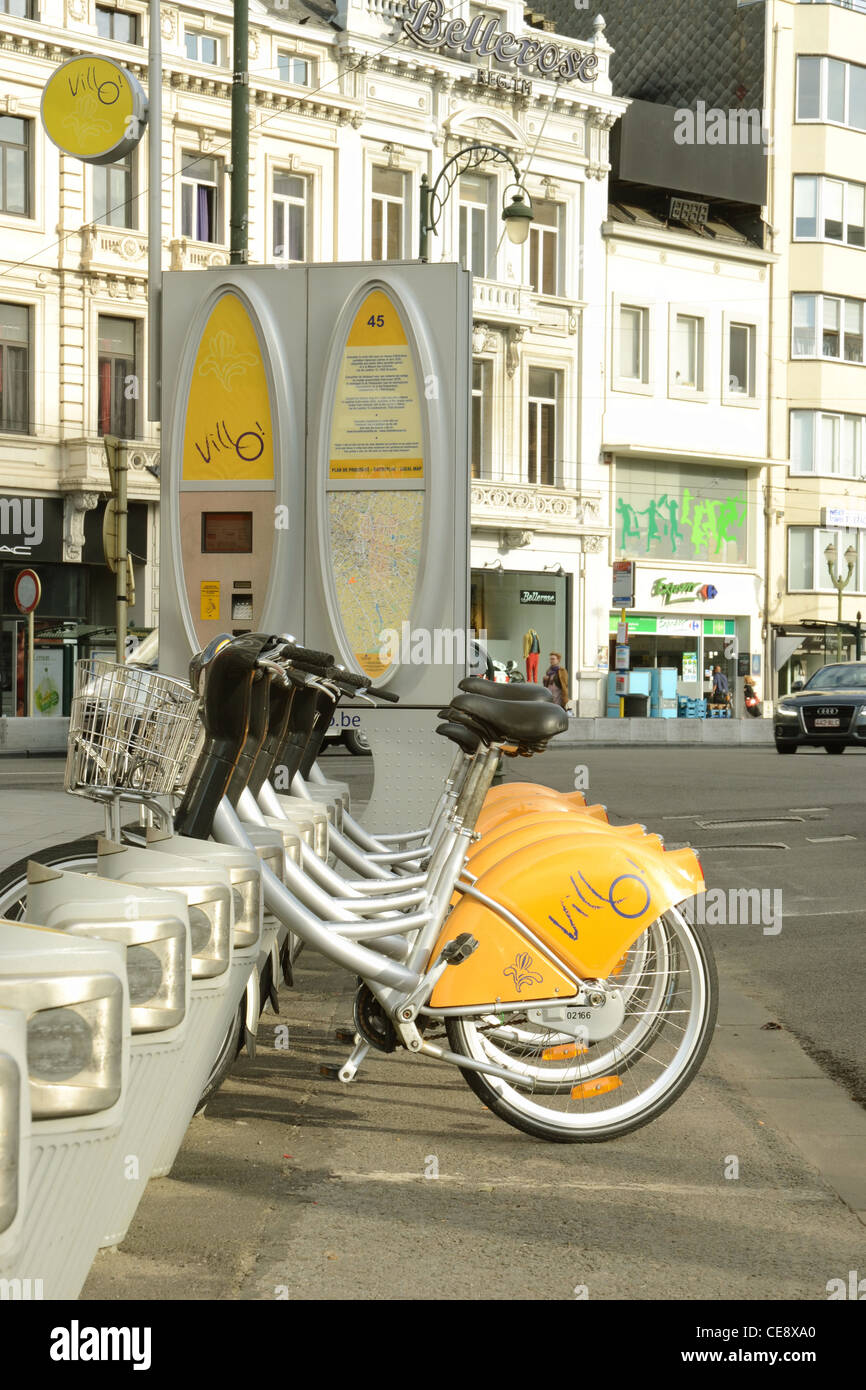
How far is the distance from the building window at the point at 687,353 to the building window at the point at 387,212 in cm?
826

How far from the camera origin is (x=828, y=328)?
43.9 m

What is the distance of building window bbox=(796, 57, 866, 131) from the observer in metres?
43.5

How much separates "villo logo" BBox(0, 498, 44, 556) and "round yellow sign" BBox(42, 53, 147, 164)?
15.4 meters

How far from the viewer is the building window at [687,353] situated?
134 feet

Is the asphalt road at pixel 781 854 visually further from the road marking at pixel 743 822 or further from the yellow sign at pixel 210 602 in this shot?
the yellow sign at pixel 210 602

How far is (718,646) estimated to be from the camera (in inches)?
1618

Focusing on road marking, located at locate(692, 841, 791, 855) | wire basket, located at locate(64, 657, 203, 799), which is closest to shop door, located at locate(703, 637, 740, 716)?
road marking, located at locate(692, 841, 791, 855)

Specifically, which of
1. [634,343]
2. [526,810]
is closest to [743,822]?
[526,810]

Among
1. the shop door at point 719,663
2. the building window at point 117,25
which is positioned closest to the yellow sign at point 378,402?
the building window at point 117,25

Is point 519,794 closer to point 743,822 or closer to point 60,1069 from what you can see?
point 60,1069

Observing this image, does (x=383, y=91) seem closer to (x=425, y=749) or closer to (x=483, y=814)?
(x=425, y=749)

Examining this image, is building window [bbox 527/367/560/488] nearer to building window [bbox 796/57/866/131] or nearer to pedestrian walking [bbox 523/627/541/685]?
pedestrian walking [bbox 523/627/541/685]

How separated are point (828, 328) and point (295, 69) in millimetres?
16927

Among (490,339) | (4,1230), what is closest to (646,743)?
(490,339)
